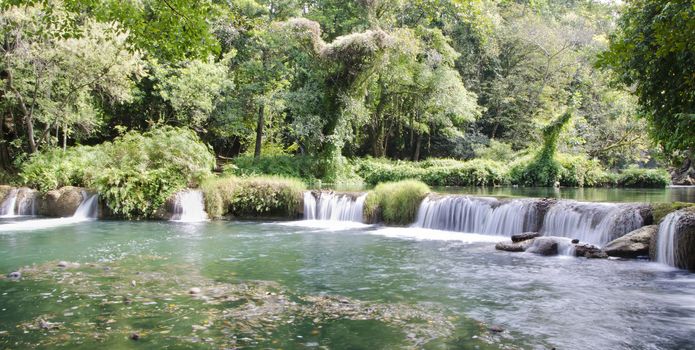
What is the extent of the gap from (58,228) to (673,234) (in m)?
15.6

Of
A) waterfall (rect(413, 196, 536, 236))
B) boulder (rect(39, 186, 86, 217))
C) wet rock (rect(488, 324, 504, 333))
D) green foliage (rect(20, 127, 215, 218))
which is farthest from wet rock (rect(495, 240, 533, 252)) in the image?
boulder (rect(39, 186, 86, 217))

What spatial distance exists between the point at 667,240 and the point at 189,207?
1410 centimetres

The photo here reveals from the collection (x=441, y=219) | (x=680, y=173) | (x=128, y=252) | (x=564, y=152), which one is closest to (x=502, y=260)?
(x=441, y=219)

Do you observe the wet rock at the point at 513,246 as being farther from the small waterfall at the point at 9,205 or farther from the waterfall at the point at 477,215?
the small waterfall at the point at 9,205

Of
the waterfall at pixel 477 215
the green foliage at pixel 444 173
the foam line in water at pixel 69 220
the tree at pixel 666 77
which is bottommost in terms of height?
the foam line in water at pixel 69 220

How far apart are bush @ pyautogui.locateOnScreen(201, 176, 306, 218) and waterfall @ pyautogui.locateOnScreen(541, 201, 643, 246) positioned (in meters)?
8.39

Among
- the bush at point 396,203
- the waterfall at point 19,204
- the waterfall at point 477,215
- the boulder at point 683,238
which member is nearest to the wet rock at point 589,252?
the boulder at point 683,238

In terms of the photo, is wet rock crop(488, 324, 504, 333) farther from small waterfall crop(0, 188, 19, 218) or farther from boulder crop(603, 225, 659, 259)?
small waterfall crop(0, 188, 19, 218)

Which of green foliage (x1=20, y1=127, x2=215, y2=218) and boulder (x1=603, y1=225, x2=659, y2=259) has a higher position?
green foliage (x1=20, y1=127, x2=215, y2=218)

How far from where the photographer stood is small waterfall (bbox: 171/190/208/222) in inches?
741

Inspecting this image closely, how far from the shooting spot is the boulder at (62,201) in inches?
760

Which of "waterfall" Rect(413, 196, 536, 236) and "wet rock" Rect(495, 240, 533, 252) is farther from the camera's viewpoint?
"waterfall" Rect(413, 196, 536, 236)

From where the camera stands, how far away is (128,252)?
12.1 m

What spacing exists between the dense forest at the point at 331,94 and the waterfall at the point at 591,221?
6.47ft
